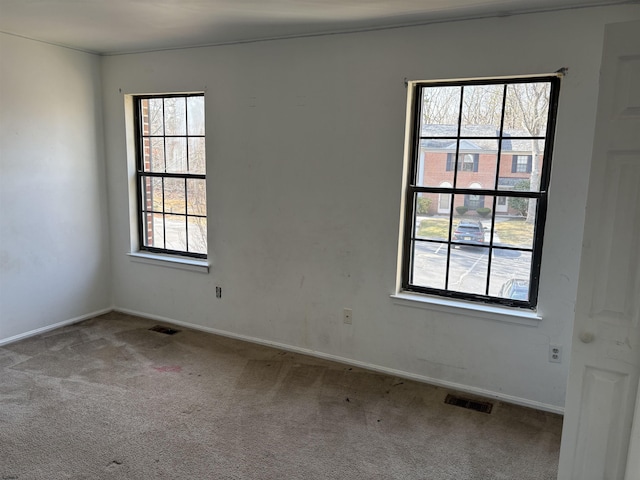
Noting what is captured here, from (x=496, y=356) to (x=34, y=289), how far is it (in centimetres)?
375

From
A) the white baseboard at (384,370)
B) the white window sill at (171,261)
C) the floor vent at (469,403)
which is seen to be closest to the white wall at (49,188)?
the white window sill at (171,261)

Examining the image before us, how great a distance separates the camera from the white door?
170 centimetres

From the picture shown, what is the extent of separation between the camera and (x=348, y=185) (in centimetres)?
335

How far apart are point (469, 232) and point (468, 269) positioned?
26 cm

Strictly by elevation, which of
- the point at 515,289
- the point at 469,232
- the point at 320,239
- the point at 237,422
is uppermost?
the point at 469,232

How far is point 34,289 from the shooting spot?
3.96m

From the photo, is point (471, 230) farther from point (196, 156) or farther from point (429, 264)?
point (196, 156)

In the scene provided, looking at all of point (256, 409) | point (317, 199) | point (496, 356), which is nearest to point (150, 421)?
point (256, 409)

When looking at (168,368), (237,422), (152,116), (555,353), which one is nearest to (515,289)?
(555,353)

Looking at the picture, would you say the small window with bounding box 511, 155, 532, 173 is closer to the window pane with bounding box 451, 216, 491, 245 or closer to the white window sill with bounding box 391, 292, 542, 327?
the window pane with bounding box 451, 216, 491, 245

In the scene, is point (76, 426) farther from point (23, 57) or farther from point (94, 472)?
point (23, 57)

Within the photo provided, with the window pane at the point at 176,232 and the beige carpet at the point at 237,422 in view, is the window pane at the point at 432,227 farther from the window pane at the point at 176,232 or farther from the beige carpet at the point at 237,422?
the window pane at the point at 176,232

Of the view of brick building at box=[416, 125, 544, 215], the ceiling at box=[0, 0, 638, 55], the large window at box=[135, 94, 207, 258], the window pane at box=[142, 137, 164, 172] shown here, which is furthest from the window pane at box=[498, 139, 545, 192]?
the window pane at box=[142, 137, 164, 172]

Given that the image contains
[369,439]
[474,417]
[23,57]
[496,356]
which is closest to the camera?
[369,439]
